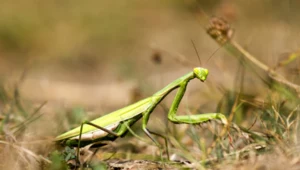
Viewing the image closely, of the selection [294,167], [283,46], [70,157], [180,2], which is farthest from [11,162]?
[180,2]

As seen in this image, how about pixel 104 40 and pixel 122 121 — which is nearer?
pixel 122 121

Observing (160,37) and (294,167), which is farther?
(160,37)

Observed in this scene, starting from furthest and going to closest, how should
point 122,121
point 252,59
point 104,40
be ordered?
point 104,40
point 252,59
point 122,121

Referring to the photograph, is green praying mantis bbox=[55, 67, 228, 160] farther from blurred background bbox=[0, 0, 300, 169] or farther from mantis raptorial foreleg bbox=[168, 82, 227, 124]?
blurred background bbox=[0, 0, 300, 169]

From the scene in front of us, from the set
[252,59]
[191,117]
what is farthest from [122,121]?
[252,59]

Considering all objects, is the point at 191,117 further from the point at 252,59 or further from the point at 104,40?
the point at 104,40

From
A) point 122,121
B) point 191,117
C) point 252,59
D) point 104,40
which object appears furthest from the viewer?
point 104,40

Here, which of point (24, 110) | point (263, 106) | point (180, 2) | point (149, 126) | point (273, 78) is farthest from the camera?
point (180, 2)

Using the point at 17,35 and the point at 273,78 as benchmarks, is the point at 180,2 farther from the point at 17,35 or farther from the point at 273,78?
the point at 273,78

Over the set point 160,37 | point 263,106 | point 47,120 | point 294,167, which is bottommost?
point 294,167

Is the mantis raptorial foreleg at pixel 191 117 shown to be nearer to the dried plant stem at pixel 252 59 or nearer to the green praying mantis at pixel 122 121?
the green praying mantis at pixel 122 121

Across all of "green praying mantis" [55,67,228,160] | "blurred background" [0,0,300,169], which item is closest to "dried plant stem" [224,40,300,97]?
"green praying mantis" [55,67,228,160]
